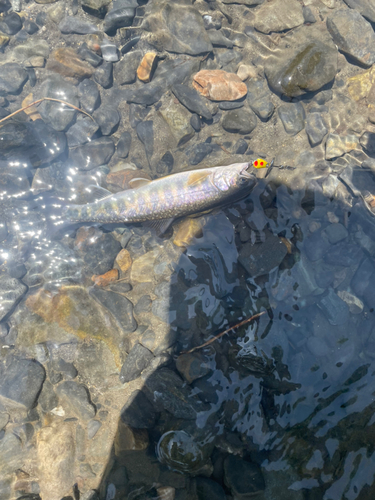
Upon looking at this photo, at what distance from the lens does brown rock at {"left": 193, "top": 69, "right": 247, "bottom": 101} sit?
4.53m

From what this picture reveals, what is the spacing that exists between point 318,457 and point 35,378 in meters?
3.95

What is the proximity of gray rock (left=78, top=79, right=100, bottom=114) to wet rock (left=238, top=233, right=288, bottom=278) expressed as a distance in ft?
11.4

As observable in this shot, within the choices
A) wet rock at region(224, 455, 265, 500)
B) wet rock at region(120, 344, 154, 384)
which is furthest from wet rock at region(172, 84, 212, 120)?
wet rock at region(224, 455, 265, 500)

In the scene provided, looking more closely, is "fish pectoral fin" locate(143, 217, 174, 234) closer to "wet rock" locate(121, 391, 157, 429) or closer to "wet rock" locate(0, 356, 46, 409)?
"wet rock" locate(121, 391, 157, 429)

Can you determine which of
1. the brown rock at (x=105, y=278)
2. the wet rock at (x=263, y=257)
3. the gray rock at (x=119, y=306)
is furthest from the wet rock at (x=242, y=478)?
the brown rock at (x=105, y=278)

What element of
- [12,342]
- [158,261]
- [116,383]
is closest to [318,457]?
[116,383]

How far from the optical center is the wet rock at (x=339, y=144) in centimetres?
437

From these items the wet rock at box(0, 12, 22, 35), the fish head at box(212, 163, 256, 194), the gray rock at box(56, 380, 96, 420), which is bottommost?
the gray rock at box(56, 380, 96, 420)

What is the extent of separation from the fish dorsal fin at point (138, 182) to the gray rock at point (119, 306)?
173 cm

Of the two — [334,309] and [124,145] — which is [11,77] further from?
[334,309]

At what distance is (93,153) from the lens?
474cm

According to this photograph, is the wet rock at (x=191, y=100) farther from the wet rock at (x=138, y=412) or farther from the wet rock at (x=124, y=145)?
the wet rock at (x=138, y=412)

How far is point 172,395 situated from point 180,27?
5578mm

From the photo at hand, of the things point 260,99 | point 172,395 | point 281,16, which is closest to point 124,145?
point 260,99
